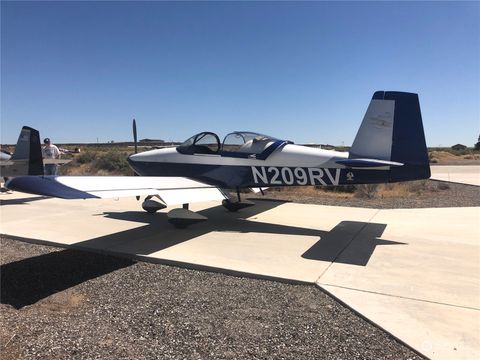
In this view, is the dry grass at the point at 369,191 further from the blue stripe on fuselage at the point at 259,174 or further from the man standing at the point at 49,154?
the man standing at the point at 49,154

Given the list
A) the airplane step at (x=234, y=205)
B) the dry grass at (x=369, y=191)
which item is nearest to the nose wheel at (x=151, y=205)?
the airplane step at (x=234, y=205)

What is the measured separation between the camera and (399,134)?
24.1 ft

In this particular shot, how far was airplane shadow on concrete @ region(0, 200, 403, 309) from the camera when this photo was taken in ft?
16.3

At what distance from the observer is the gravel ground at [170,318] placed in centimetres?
335

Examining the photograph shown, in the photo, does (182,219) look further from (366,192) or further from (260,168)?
(366,192)

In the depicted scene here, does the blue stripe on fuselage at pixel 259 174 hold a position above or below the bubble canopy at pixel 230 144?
below

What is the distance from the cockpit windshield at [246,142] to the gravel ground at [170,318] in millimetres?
3997

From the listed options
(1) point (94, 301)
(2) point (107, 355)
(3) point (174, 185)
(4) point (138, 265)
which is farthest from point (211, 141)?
(2) point (107, 355)

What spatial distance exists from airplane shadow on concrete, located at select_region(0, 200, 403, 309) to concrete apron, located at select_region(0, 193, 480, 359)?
36mm

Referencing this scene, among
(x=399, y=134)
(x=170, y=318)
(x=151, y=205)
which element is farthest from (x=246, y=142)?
(x=170, y=318)

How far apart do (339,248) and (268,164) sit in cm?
272

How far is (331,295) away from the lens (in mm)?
4504

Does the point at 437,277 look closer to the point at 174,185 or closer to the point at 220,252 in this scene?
the point at 220,252

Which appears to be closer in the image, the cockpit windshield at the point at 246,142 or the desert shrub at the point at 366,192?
the cockpit windshield at the point at 246,142
